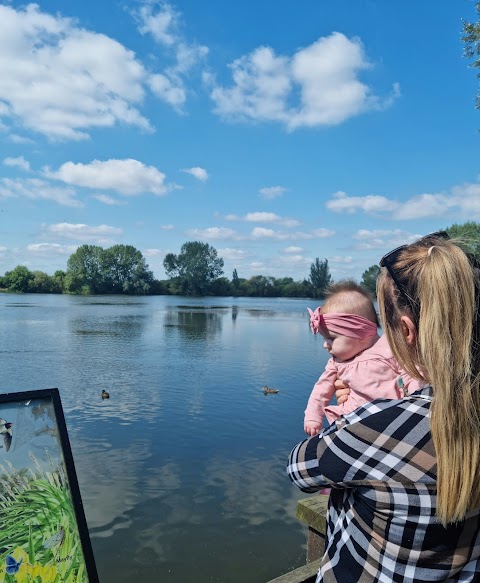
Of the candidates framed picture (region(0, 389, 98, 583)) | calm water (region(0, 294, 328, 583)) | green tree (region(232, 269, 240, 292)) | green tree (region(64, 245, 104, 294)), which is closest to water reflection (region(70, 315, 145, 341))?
calm water (region(0, 294, 328, 583))

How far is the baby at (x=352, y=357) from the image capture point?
2385 millimetres

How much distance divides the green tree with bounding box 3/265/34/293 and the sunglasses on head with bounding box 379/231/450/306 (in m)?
85.8

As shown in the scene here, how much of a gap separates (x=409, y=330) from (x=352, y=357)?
1228 millimetres

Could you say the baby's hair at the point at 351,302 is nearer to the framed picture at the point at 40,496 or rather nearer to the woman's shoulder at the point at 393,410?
the woman's shoulder at the point at 393,410

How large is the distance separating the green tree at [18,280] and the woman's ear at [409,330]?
85.9 m

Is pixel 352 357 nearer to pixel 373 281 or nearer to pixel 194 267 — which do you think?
pixel 373 281

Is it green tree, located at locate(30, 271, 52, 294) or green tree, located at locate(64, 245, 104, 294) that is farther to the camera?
green tree, located at locate(64, 245, 104, 294)

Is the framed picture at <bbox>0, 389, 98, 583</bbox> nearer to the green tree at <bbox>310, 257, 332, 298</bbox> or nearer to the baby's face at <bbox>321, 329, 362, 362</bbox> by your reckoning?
the baby's face at <bbox>321, 329, 362, 362</bbox>

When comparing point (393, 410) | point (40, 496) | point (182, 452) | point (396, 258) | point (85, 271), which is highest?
point (85, 271)

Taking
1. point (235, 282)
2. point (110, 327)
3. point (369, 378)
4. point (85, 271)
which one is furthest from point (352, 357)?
point (235, 282)

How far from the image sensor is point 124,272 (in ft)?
288

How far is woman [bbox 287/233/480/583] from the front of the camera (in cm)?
114

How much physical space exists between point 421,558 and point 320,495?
1.94 metres

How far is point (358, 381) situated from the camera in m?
2.41
